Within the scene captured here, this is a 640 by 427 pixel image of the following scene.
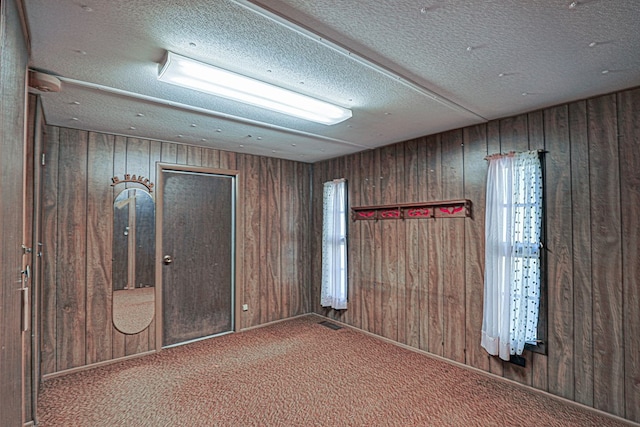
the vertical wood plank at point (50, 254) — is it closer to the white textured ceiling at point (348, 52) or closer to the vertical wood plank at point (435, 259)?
the white textured ceiling at point (348, 52)

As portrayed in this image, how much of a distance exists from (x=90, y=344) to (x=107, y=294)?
1.71 ft

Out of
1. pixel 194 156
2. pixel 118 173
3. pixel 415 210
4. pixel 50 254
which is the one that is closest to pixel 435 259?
pixel 415 210

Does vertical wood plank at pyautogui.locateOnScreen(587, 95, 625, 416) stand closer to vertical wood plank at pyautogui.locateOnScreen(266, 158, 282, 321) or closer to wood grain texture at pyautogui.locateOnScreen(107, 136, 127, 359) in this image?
vertical wood plank at pyautogui.locateOnScreen(266, 158, 282, 321)

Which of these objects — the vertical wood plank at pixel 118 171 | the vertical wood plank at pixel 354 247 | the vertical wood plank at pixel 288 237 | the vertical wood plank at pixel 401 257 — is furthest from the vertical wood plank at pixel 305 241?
the vertical wood plank at pixel 118 171

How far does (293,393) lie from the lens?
2.81m

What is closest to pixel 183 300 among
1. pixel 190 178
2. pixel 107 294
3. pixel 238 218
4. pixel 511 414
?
pixel 107 294

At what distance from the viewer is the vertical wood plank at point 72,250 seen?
3215 millimetres

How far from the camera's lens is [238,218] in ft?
14.7

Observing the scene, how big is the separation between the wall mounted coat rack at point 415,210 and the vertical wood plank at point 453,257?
0.07 m

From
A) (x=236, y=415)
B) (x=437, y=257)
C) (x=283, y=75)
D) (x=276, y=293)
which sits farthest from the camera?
(x=276, y=293)

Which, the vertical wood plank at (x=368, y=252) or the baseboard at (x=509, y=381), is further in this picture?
the vertical wood plank at (x=368, y=252)

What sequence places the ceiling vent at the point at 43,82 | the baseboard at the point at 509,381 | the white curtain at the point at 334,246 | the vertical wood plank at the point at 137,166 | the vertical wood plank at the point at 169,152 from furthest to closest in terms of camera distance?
the white curtain at the point at 334,246, the vertical wood plank at the point at 169,152, the vertical wood plank at the point at 137,166, the baseboard at the point at 509,381, the ceiling vent at the point at 43,82

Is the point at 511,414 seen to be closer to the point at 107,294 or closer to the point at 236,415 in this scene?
the point at 236,415

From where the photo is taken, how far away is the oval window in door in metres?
3.54
